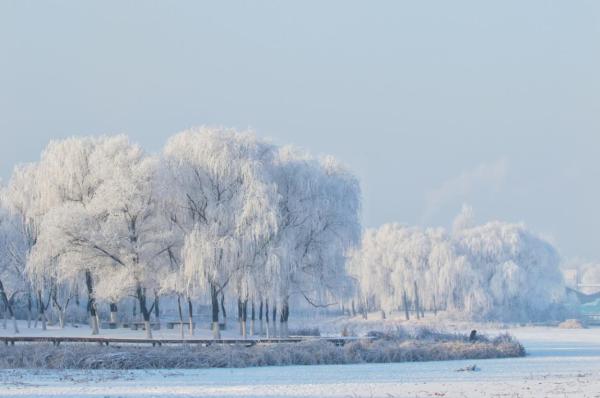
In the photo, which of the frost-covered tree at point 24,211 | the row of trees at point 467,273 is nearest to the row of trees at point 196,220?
the frost-covered tree at point 24,211

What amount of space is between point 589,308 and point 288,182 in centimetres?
9736

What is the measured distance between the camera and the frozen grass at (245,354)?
42312 mm

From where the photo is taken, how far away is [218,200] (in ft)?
180

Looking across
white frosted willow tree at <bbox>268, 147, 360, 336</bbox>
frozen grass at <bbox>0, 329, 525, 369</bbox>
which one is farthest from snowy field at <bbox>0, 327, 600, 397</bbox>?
white frosted willow tree at <bbox>268, 147, 360, 336</bbox>

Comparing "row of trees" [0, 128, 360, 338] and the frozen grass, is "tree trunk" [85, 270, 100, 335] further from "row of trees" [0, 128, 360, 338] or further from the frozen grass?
the frozen grass

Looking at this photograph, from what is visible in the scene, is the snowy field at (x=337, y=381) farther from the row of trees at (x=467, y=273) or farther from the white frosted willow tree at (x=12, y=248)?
the row of trees at (x=467, y=273)

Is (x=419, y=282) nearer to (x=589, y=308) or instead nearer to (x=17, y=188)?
(x=17, y=188)

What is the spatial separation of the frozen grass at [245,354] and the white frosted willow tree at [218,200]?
6414 millimetres

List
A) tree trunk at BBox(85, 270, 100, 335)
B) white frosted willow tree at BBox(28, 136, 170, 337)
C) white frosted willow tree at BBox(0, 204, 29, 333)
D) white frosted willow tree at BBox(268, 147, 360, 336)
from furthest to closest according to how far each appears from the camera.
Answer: white frosted willow tree at BBox(0, 204, 29, 333) → tree trunk at BBox(85, 270, 100, 335) → white frosted willow tree at BBox(268, 147, 360, 336) → white frosted willow tree at BBox(28, 136, 170, 337)

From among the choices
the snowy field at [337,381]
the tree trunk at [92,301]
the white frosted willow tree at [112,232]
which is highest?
the white frosted willow tree at [112,232]

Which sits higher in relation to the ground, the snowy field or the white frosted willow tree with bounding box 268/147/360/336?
the white frosted willow tree with bounding box 268/147/360/336

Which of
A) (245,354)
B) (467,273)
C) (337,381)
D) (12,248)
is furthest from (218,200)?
(467,273)

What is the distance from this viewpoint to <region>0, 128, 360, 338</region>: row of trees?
53.0 meters

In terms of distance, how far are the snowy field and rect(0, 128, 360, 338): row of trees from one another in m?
11.9
